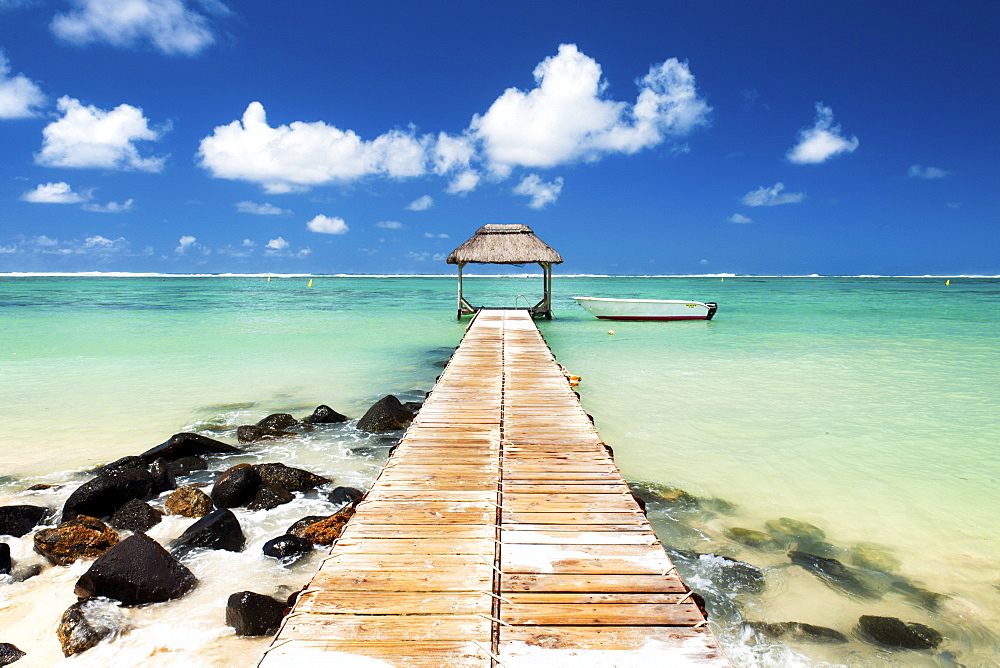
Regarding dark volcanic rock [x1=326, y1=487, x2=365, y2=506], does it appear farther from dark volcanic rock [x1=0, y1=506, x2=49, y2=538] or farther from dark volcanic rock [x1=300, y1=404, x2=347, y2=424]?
dark volcanic rock [x1=300, y1=404, x2=347, y2=424]

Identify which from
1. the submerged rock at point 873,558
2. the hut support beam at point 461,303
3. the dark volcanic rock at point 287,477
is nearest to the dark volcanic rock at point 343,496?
the dark volcanic rock at point 287,477

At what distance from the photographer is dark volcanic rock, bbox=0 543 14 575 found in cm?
410

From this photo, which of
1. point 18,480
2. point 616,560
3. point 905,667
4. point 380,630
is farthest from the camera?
point 18,480

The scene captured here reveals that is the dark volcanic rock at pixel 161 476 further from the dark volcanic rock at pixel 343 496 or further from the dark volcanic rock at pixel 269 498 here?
the dark volcanic rock at pixel 343 496

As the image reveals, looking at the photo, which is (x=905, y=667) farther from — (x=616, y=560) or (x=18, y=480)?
(x=18, y=480)

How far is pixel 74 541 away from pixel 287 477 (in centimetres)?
185

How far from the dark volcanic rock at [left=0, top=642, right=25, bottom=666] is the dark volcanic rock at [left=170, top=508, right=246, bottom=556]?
1.19 meters

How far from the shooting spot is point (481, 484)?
165 inches

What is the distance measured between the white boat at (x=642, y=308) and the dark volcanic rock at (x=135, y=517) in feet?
67.7

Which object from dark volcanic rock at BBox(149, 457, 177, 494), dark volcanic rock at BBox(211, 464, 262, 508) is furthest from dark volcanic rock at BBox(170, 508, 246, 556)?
dark volcanic rock at BBox(149, 457, 177, 494)

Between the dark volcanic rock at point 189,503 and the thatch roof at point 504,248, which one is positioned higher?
the thatch roof at point 504,248

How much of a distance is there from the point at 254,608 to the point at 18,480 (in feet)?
15.2

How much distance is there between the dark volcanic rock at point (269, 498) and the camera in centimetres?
545

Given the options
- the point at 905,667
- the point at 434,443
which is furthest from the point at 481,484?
the point at 905,667
